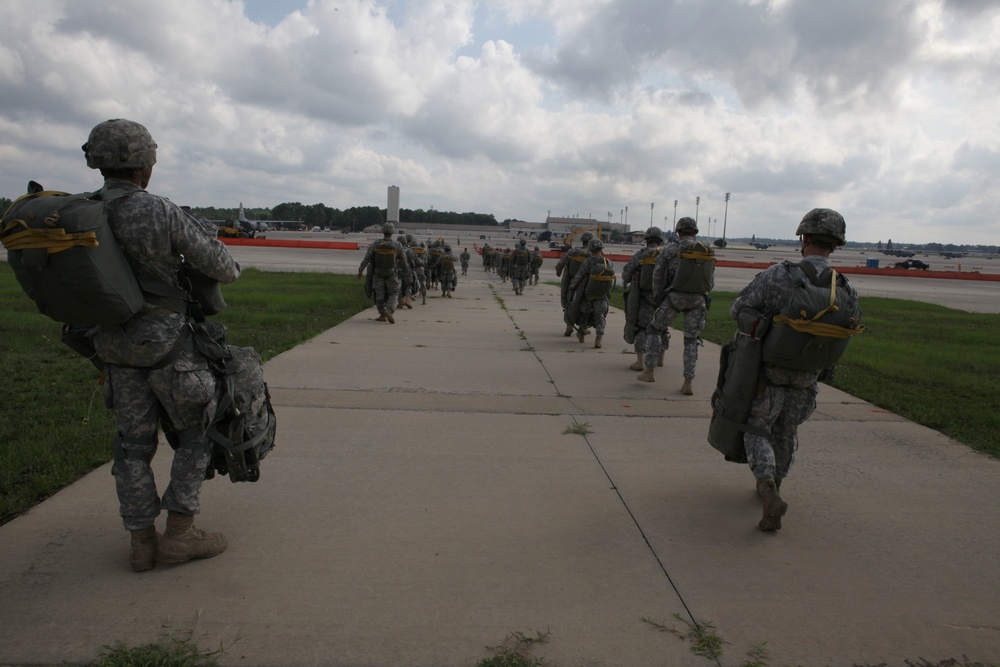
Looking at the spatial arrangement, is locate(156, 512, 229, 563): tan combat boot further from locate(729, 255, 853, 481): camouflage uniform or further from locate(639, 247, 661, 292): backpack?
locate(639, 247, 661, 292): backpack

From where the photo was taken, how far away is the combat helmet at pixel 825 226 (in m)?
3.78

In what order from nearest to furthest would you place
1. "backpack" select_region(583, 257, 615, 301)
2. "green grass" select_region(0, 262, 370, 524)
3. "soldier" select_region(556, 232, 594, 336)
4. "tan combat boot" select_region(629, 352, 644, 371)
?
"green grass" select_region(0, 262, 370, 524) < "tan combat boot" select_region(629, 352, 644, 371) < "backpack" select_region(583, 257, 615, 301) < "soldier" select_region(556, 232, 594, 336)

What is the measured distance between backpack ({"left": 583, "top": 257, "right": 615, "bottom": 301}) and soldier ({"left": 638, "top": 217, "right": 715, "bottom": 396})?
7.33 ft

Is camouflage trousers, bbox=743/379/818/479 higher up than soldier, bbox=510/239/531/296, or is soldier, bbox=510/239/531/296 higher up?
soldier, bbox=510/239/531/296

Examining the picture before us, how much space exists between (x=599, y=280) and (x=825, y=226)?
Result: 592 centimetres

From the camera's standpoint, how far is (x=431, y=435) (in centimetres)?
527

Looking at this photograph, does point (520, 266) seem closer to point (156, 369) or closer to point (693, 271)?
point (693, 271)

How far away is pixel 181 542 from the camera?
311 centimetres

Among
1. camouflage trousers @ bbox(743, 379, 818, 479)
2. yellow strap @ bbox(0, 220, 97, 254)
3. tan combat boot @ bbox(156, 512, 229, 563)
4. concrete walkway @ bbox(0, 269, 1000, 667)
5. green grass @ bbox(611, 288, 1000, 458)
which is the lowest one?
concrete walkway @ bbox(0, 269, 1000, 667)

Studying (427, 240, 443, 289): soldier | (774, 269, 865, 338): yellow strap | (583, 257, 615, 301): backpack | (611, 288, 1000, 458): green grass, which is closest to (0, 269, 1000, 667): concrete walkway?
(611, 288, 1000, 458): green grass

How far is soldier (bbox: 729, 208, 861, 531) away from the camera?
3.70 metres

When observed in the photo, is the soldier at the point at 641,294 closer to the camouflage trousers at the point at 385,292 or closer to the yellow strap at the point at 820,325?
the yellow strap at the point at 820,325

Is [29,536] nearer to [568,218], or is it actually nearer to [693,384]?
[693,384]

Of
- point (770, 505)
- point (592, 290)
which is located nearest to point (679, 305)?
point (592, 290)
